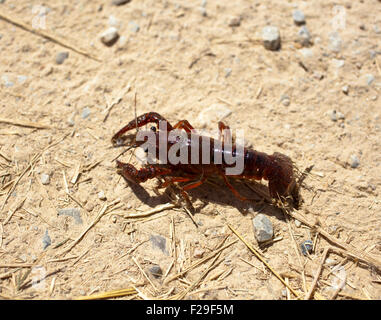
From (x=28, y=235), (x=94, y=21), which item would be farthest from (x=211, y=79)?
(x=28, y=235)

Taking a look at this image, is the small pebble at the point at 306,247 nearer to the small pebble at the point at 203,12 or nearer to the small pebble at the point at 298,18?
the small pebble at the point at 298,18

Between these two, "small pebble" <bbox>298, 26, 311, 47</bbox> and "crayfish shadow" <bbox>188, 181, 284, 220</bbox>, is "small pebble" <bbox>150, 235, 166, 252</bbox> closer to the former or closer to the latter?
"crayfish shadow" <bbox>188, 181, 284, 220</bbox>

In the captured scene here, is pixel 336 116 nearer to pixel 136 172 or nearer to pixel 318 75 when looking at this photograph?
pixel 318 75

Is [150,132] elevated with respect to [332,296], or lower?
elevated

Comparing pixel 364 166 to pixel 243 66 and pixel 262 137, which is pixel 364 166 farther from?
pixel 243 66

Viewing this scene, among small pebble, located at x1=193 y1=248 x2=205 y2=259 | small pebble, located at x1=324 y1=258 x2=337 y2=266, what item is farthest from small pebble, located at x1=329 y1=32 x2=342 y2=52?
small pebble, located at x1=193 y1=248 x2=205 y2=259

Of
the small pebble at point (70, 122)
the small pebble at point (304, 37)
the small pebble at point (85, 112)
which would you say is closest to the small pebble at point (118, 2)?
the small pebble at point (85, 112)
